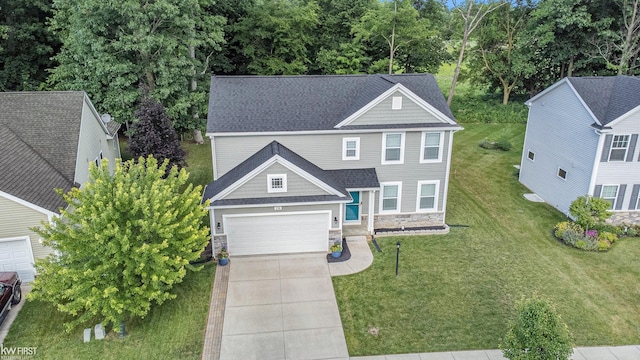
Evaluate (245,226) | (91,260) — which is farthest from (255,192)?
(91,260)

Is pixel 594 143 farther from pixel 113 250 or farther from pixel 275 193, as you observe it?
pixel 113 250

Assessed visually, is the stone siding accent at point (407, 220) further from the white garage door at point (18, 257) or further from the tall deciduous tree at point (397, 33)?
the tall deciduous tree at point (397, 33)

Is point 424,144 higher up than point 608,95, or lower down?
lower down

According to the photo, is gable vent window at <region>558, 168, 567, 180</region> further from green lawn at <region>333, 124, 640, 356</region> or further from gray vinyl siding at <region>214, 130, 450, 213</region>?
gray vinyl siding at <region>214, 130, 450, 213</region>

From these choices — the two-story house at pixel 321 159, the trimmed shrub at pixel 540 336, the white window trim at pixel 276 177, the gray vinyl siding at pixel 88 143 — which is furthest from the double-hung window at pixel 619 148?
the gray vinyl siding at pixel 88 143

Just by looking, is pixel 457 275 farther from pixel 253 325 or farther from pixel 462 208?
pixel 253 325

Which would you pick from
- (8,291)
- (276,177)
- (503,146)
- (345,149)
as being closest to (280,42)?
(503,146)

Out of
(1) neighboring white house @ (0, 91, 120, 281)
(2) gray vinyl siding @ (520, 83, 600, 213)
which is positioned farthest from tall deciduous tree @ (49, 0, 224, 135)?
(2) gray vinyl siding @ (520, 83, 600, 213)
